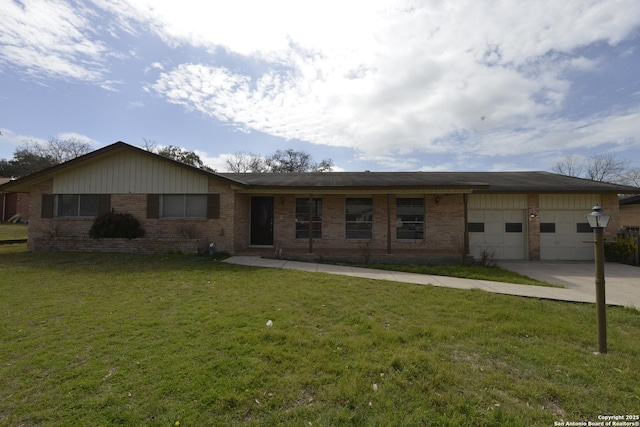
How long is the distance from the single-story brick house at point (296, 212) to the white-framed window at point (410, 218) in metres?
0.04

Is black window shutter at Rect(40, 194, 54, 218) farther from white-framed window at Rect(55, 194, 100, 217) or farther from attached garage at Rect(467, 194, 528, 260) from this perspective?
attached garage at Rect(467, 194, 528, 260)

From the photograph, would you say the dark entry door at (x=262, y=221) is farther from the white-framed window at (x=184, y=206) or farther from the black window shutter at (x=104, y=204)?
the black window shutter at (x=104, y=204)

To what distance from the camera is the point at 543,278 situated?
8.66m

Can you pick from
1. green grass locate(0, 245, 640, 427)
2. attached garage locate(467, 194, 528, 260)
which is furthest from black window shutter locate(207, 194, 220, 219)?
attached garage locate(467, 194, 528, 260)

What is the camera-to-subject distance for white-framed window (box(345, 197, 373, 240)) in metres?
12.8

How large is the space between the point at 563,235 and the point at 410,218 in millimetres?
6299

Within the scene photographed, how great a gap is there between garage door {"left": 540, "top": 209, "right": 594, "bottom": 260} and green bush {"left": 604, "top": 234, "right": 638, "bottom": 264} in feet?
1.93

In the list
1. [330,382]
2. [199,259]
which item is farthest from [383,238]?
[330,382]

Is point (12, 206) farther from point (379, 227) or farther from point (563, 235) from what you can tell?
point (563, 235)

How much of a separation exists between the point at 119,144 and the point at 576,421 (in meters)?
14.4

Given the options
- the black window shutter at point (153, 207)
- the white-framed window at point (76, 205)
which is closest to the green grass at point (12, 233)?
the white-framed window at point (76, 205)

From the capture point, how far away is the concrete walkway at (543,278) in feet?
21.8

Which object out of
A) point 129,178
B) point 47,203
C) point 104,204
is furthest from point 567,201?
point 47,203

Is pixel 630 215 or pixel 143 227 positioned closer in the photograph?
pixel 143 227
